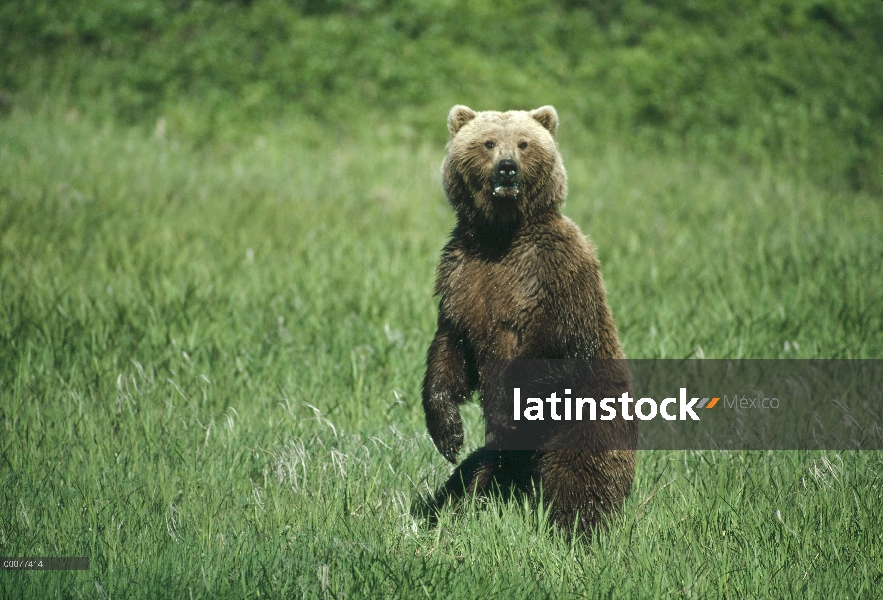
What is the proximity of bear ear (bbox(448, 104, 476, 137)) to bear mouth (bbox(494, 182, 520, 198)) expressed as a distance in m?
0.54

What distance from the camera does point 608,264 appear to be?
7.66 m

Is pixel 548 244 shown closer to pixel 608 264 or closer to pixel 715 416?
pixel 715 416

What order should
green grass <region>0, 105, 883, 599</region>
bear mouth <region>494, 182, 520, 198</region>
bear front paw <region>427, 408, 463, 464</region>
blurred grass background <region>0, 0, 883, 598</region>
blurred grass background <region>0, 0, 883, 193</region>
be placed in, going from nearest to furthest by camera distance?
1. green grass <region>0, 105, 883, 599</region>
2. blurred grass background <region>0, 0, 883, 598</region>
3. bear mouth <region>494, 182, 520, 198</region>
4. bear front paw <region>427, 408, 463, 464</region>
5. blurred grass background <region>0, 0, 883, 193</region>

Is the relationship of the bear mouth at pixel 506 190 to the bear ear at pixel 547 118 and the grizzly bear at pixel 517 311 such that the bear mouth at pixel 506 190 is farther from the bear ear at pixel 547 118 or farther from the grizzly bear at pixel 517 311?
the bear ear at pixel 547 118

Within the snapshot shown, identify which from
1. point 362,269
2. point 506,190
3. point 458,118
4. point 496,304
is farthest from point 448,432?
point 362,269

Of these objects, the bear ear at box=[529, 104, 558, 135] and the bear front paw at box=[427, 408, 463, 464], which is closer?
the bear front paw at box=[427, 408, 463, 464]

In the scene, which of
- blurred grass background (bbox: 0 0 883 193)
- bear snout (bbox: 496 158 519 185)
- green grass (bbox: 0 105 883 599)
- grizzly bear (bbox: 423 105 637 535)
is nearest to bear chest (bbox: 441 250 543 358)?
grizzly bear (bbox: 423 105 637 535)

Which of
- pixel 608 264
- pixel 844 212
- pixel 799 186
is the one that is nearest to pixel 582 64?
pixel 799 186

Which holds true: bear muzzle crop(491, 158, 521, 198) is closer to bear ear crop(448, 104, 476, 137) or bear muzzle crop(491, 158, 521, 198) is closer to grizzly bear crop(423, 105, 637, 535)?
grizzly bear crop(423, 105, 637, 535)

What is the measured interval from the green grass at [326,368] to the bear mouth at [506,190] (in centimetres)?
125

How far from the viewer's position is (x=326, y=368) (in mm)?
5402

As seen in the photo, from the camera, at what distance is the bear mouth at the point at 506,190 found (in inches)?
138

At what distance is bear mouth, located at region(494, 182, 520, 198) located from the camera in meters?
3.51

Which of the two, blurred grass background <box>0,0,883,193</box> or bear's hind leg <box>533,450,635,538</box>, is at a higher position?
blurred grass background <box>0,0,883,193</box>
